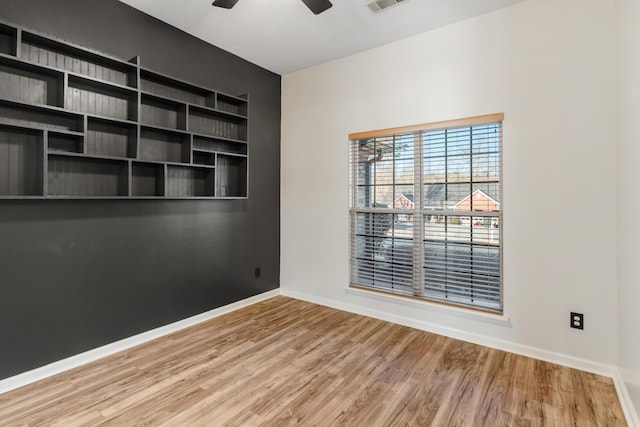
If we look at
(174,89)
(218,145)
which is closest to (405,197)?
(218,145)

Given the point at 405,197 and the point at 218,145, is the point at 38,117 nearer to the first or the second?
the point at 218,145

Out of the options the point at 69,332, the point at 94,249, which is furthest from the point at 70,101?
the point at 69,332

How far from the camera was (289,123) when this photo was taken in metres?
4.18

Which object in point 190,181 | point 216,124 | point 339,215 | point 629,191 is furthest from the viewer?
point 339,215

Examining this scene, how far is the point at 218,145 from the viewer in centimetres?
353

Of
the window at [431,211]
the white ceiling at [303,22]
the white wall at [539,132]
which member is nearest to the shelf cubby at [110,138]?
the white ceiling at [303,22]

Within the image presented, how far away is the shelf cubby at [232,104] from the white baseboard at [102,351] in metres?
2.17

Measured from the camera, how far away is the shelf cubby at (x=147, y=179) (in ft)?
9.29

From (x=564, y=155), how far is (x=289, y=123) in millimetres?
2922

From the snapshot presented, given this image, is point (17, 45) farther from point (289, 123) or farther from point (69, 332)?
point (289, 123)

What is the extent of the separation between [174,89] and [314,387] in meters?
2.88

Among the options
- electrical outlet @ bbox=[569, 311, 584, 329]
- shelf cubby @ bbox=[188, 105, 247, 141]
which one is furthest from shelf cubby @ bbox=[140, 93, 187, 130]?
electrical outlet @ bbox=[569, 311, 584, 329]

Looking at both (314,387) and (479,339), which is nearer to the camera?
(314,387)

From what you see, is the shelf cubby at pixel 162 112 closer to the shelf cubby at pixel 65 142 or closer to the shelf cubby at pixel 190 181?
the shelf cubby at pixel 190 181
